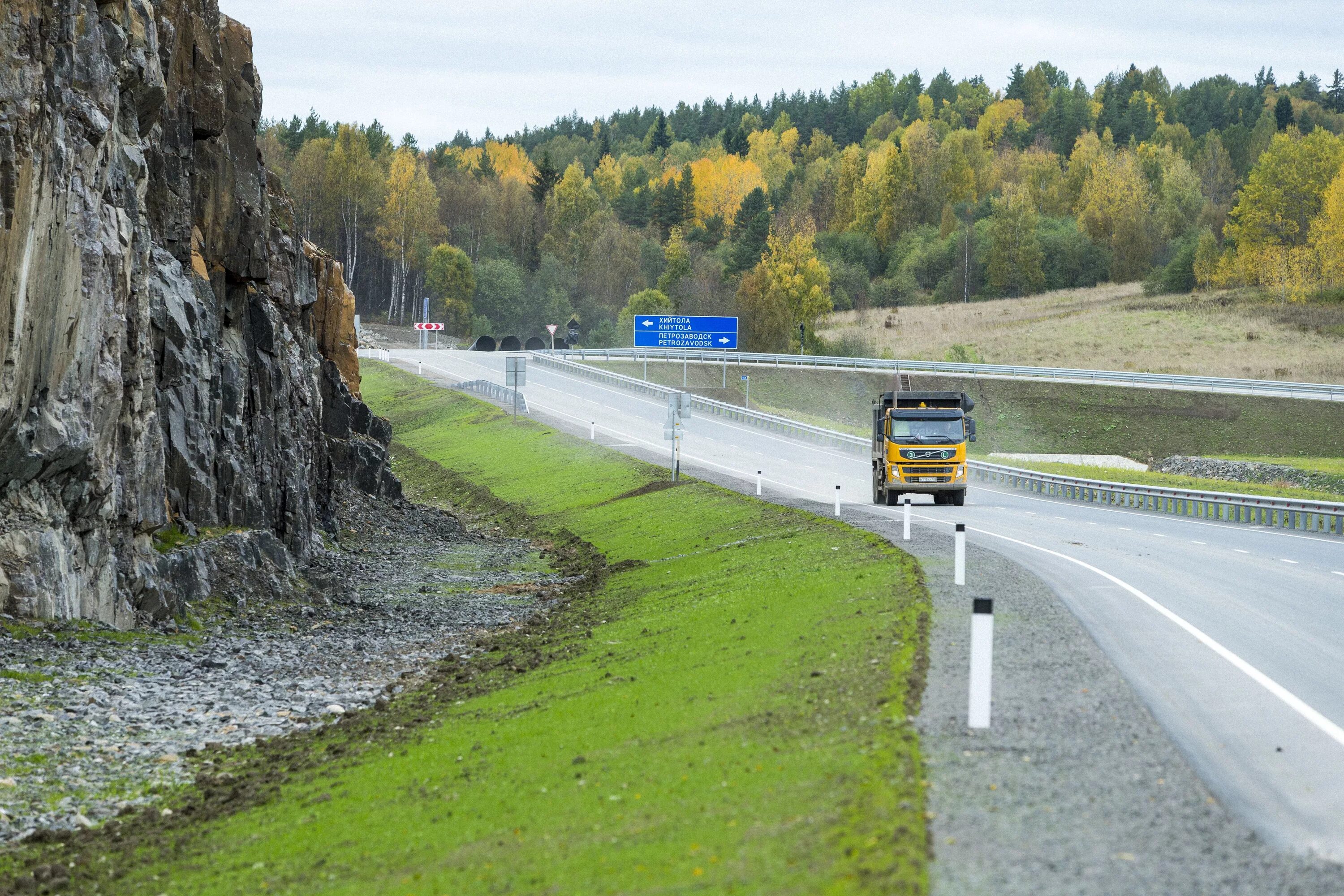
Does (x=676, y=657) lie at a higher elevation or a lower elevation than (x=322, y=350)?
lower

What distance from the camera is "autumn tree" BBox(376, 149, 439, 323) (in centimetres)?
13312

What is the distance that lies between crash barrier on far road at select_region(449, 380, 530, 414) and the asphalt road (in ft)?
94.6

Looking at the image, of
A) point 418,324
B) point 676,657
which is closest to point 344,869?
point 676,657

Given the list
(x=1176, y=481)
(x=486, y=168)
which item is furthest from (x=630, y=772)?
(x=486, y=168)

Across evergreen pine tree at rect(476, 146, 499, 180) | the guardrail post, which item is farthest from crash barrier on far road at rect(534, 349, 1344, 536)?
evergreen pine tree at rect(476, 146, 499, 180)

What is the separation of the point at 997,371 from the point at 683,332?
19651 millimetres

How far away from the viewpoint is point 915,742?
9.89 m

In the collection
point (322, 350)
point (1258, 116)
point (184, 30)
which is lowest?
point (322, 350)

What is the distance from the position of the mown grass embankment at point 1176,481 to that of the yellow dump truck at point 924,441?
28.0 feet

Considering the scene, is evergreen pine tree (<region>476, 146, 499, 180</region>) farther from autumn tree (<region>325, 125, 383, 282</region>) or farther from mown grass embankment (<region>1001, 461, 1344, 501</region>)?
mown grass embankment (<region>1001, 461, 1344, 501</region>)

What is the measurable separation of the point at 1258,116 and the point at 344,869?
197138 mm

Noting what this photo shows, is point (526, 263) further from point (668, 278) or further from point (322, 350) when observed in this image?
point (322, 350)

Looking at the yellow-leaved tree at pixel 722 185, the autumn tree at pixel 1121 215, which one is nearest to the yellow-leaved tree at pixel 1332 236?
the autumn tree at pixel 1121 215

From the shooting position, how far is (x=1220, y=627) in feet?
54.4
